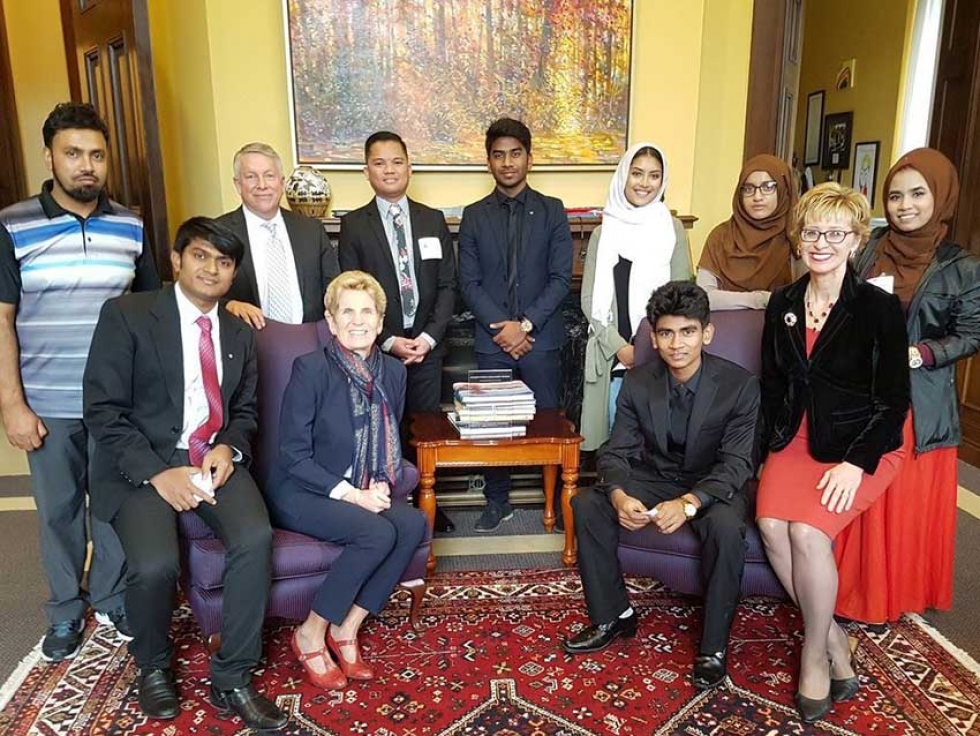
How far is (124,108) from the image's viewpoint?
3.47 meters

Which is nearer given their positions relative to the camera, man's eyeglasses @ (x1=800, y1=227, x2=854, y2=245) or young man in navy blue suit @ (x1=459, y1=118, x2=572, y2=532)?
man's eyeglasses @ (x1=800, y1=227, x2=854, y2=245)

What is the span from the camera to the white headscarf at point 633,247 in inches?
117

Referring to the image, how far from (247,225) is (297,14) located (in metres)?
1.47

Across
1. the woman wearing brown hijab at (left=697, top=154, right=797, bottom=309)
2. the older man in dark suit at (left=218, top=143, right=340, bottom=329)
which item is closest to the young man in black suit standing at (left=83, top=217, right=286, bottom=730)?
the older man in dark suit at (left=218, top=143, right=340, bottom=329)

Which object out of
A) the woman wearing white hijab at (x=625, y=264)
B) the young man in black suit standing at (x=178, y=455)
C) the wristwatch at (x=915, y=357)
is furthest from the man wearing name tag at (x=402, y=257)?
the wristwatch at (x=915, y=357)

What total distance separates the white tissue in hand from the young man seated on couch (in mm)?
→ 1090

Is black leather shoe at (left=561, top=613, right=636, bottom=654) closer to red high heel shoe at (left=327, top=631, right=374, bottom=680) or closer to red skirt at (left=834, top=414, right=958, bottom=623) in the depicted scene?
red high heel shoe at (left=327, top=631, right=374, bottom=680)

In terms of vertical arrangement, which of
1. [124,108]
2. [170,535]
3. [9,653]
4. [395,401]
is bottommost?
[9,653]

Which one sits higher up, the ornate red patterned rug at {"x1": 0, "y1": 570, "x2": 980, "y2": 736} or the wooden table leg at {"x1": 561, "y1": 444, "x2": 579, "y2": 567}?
the wooden table leg at {"x1": 561, "y1": 444, "x2": 579, "y2": 567}

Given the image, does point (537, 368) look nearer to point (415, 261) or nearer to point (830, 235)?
point (415, 261)

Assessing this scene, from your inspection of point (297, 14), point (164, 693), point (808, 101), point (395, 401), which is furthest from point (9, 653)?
point (808, 101)

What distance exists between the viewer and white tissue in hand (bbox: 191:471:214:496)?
6.89 ft

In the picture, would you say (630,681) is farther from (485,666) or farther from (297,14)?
(297,14)

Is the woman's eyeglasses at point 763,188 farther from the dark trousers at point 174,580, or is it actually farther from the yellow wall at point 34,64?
the yellow wall at point 34,64
